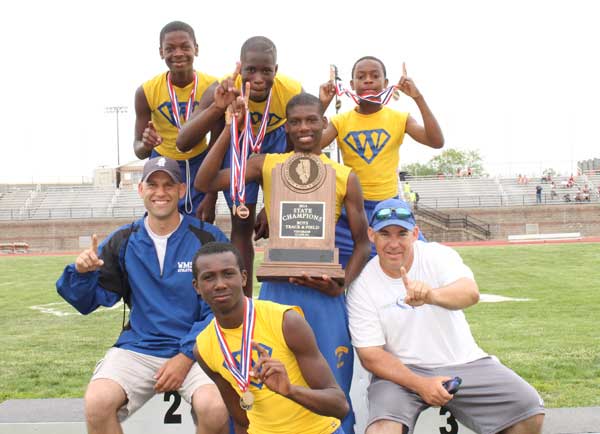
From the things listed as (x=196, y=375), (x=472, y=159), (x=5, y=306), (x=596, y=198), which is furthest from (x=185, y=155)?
(x=472, y=159)

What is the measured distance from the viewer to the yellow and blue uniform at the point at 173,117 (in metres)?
4.73

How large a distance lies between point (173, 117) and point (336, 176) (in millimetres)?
1417

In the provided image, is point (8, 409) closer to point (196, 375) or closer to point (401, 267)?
point (196, 375)

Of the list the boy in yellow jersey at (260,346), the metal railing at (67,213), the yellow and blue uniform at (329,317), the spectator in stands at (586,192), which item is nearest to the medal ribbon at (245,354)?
the boy in yellow jersey at (260,346)

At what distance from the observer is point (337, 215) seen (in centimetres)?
421

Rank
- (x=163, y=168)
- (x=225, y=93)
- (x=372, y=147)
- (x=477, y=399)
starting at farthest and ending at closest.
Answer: (x=372, y=147) → (x=163, y=168) → (x=225, y=93) → (x=477, y=399)

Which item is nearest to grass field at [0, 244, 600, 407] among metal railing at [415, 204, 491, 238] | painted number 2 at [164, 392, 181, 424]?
painted number 2 at [164, 392, 181, 424]

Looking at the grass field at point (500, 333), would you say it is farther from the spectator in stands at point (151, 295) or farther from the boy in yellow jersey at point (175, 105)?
the spectator in stands at point (151, 295)

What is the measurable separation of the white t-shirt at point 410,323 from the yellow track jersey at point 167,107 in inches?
66.6

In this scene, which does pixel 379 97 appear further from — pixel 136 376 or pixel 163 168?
pixel 136 376

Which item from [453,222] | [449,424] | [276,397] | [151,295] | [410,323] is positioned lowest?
[453,222]

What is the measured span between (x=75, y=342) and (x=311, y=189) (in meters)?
6.71

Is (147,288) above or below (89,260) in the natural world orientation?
below

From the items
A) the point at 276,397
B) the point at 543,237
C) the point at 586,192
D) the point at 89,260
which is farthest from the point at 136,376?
the point at 586,192
